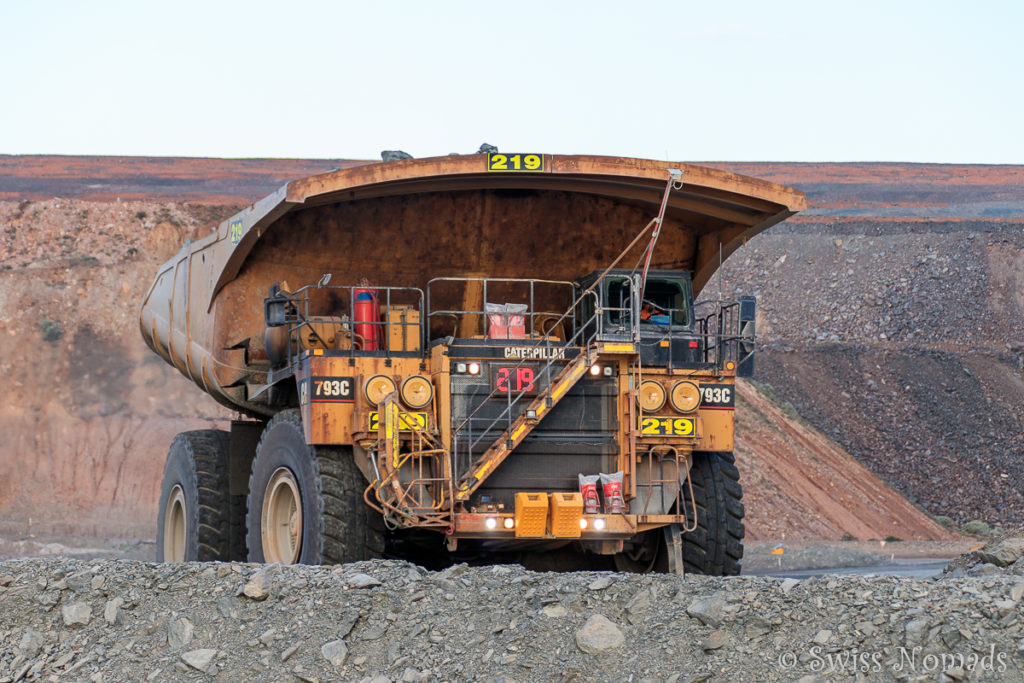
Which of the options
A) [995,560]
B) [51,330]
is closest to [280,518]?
[995,560]

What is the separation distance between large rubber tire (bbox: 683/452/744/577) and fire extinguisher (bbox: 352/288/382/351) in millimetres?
2942

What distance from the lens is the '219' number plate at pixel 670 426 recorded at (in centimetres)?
1152

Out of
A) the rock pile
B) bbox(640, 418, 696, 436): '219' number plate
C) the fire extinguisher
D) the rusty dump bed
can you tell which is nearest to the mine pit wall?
the rock pile

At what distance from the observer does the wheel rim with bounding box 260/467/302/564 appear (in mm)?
12164

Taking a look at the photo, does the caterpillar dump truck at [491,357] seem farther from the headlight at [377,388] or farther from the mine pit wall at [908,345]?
the mine pit wall at [908,345]

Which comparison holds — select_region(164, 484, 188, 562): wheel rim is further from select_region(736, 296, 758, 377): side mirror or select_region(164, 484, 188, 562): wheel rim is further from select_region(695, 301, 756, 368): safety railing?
select_region(736, 296, 758, 377): side mirror

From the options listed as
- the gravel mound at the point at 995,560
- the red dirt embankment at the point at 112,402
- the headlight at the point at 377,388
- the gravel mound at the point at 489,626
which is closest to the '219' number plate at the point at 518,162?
the headlight at the point at 377,388

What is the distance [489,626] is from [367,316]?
165 inches

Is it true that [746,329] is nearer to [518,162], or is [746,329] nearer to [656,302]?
[656,302]

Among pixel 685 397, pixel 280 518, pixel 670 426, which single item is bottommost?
pixel 280 518

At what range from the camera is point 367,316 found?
480 inches

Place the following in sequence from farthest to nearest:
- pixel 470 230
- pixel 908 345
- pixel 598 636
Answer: pixel 908 345 < pixel 470 230 < pixel 598 636

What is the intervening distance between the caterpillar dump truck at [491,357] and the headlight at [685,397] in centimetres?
2

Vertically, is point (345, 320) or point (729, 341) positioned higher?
point (345, 320)
